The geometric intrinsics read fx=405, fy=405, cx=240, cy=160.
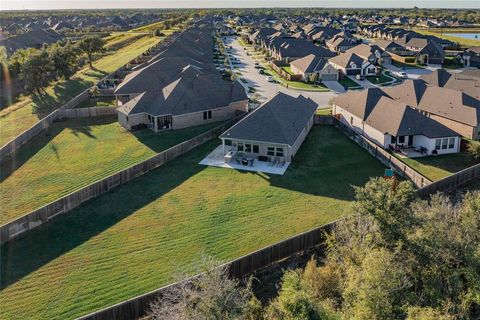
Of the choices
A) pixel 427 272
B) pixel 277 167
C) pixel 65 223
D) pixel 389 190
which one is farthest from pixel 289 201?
pixel 65 223

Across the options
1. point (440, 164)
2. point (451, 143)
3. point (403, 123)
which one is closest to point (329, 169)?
point (403, 123)

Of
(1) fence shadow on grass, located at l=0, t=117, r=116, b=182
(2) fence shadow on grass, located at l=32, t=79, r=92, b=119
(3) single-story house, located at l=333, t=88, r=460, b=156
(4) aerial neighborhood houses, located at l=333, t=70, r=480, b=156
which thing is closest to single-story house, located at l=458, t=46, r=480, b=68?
(4) aerial neighborhood houses, located at l=333, t=70, r=480, b=156

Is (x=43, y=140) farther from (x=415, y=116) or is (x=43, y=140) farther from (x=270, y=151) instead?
(x=415, y=116)

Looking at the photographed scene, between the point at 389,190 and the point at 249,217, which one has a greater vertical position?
the point at 389,190

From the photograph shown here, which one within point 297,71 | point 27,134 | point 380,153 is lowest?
point 380,153

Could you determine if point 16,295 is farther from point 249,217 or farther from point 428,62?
point 428,62

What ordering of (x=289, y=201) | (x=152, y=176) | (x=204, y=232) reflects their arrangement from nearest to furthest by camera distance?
1. (x=204, y=232)
2. (x=289, y=201)
3. (x=152, y=176)

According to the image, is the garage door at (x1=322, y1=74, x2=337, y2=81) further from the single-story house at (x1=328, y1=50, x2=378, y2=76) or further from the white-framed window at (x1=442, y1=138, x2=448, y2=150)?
the white-framed window at (x1=442, y1=138, x2=448, y2=150)
